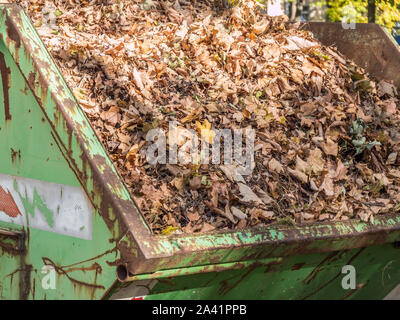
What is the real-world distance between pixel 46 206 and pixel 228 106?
1.16 m

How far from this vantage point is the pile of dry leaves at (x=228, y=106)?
2646 millimetres

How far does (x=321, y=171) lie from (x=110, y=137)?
1044mm

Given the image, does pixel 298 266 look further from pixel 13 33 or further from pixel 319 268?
pixel 13 33

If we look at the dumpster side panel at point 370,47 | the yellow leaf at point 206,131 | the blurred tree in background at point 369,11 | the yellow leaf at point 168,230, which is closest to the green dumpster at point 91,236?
the yellow leaf at point 168,230

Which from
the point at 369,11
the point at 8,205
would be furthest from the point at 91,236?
the point at 369,11

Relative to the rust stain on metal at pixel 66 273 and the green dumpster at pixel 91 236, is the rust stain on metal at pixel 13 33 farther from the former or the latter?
the rust stain on metal at pixel 66 273

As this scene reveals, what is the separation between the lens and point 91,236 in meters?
2.33

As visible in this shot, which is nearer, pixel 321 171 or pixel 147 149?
pixel 147 149

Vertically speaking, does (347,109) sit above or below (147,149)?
above

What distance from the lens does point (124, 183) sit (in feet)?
7.66
